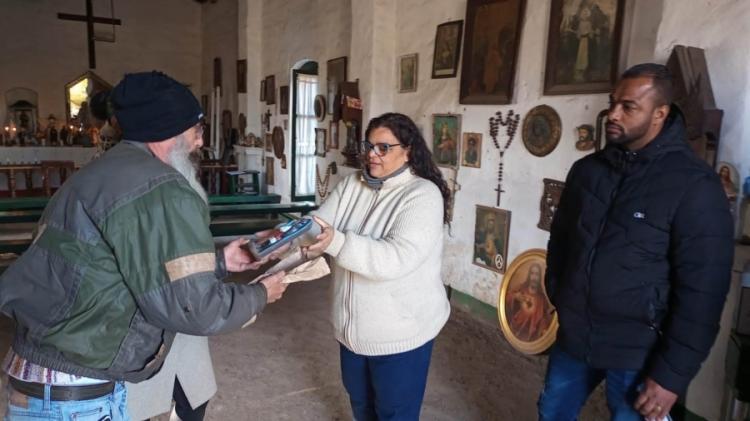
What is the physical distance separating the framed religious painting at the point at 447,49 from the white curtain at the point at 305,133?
13.5 ft

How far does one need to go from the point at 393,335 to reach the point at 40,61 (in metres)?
14.4

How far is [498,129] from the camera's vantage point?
15.4ft

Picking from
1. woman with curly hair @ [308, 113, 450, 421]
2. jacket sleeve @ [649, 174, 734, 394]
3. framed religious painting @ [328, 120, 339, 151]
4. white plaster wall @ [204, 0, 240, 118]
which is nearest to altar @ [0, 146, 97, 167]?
white plaster wall @ [204, 0, 240, 118]

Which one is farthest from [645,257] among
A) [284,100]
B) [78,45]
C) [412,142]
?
[78,45]

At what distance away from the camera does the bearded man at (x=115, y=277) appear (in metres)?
1.44

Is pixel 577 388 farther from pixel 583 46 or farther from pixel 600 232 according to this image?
pixel 583 46

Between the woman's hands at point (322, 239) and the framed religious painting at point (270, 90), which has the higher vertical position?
the framed religious painting at point (270, 90)

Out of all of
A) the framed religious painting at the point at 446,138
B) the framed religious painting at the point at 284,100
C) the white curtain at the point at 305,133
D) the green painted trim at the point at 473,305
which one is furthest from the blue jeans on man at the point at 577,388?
the framed religious painting at the point at 284,100

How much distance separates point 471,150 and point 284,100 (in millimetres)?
5143

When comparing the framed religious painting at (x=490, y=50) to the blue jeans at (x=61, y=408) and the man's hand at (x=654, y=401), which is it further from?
the blue jeans at (x=61, y=408)

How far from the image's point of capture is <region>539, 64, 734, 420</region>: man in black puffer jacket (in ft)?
5.77

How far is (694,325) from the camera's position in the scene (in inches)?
69.5

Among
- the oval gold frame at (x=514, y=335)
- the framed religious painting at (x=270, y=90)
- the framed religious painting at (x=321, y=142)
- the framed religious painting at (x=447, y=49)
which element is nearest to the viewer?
the oval gold frame at (x=514, y=335)

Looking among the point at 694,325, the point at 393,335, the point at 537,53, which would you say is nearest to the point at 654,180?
the point at 694,325
